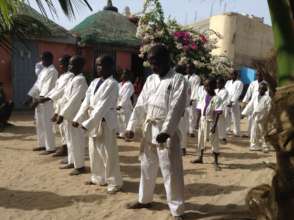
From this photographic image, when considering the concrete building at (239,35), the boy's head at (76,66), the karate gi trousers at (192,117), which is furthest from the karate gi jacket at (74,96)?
the concrete building at (239,35)

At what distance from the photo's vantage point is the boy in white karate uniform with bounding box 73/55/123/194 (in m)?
5.65

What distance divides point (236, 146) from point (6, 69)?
8834 mm

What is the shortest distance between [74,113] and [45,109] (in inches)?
65.3

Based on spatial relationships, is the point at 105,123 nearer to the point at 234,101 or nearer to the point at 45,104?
the point at 45,104

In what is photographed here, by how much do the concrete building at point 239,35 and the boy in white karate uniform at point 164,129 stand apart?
2030 cm

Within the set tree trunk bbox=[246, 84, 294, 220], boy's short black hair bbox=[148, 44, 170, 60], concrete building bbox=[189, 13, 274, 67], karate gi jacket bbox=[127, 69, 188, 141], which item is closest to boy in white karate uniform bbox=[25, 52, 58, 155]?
karate gi jacket bbox=[127, 69, 188, 141]

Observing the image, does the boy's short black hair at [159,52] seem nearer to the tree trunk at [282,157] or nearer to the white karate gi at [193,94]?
the tree trunk at [282,157]

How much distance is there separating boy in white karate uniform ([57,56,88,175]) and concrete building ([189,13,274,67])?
18597 mm

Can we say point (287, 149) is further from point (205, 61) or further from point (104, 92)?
point (205, 61)

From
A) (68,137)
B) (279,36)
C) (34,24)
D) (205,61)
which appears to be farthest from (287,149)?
(205,61)

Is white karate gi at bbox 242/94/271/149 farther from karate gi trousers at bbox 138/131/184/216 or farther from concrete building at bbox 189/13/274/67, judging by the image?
concrete building at bbox 189/13/274/67

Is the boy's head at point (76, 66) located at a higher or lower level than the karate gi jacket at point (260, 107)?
higher

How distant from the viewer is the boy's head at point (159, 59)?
4738 millimetres

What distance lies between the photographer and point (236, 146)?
10047 millimetres
